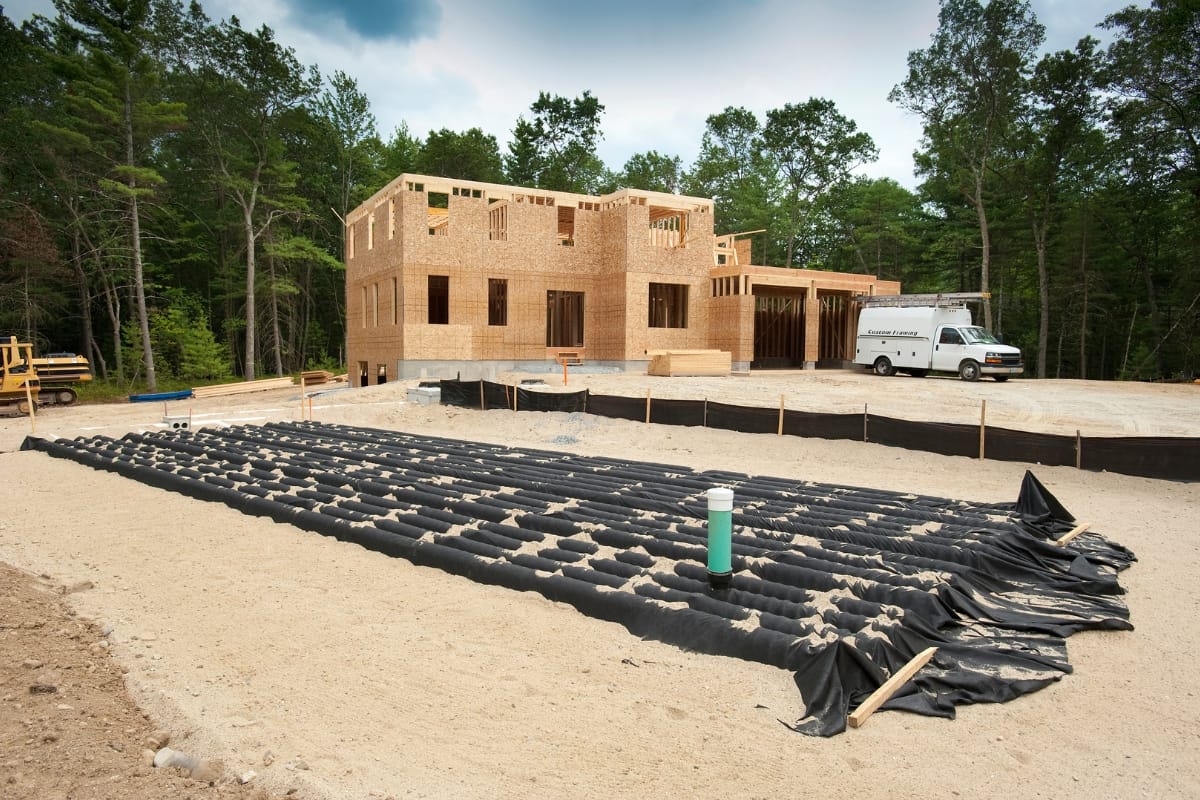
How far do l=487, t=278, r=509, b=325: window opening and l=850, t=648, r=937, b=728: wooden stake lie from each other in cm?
2162

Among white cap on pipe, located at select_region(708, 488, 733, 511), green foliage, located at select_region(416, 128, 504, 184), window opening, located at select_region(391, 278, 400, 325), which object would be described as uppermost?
green foliage, located at select_region(416, 128, 504, 184)

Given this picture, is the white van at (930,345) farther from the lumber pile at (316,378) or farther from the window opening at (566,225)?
the lumber pile at (316,378)

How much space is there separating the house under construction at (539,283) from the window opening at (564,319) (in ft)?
0.16

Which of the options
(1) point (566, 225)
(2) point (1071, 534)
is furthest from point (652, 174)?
(2) point (1071, 534)

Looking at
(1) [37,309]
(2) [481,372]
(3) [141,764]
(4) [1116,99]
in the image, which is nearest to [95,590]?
(3) [141,764]

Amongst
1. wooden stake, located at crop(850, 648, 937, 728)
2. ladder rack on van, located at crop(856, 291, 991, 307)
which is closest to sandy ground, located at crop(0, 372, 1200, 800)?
wooden stake, located at crop(850, 648, 937, 728)

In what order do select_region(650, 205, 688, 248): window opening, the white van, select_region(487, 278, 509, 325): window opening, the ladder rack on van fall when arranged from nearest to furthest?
the white van → the ladder rack on van → select_region(487, 278, 509, 325): window opening → select_region(650, 205, 688, 248): window opening

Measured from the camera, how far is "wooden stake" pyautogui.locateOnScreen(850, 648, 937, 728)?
3877 millimetres

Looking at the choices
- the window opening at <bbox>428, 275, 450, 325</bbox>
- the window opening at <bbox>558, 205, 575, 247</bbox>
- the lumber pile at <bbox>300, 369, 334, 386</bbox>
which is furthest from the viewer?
the lumber pile at <bbox>300, 369, 334, 386</bbox>

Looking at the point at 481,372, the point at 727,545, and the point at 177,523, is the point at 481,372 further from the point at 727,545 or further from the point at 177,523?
the point at 727,545

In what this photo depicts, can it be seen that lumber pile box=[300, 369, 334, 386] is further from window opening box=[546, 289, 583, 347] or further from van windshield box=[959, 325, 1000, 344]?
van windshield box=[959, 325, 1000, 344]

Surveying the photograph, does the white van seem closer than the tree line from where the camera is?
Yes

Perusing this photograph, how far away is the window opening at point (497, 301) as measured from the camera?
82.0 feet

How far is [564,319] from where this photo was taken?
2847 centimetres
